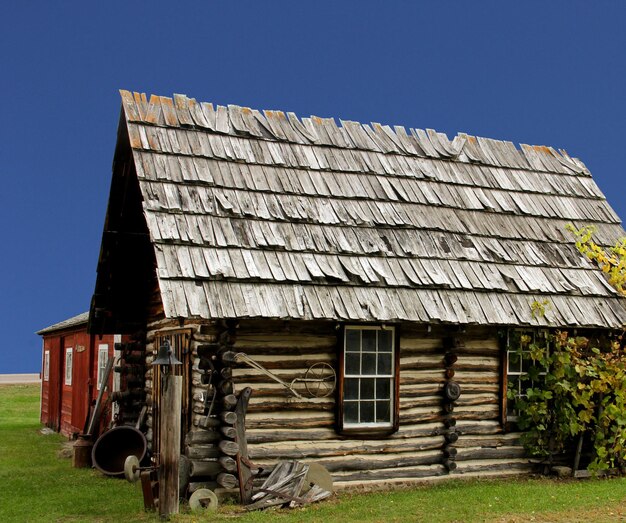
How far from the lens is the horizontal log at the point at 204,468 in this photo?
11.2 m

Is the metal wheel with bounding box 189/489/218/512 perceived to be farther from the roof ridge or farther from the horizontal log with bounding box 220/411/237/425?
the roof ridge

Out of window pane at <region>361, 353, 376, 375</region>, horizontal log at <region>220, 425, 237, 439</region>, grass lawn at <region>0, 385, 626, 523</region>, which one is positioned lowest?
grass lawn at <region>0, 385, 626, 523</region>

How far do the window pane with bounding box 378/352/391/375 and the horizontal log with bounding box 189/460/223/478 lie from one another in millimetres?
2961

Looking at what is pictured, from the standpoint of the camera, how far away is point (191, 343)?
12.3 meters

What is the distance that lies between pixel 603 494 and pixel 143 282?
921 cm

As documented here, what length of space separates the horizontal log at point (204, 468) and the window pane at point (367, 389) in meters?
2.56

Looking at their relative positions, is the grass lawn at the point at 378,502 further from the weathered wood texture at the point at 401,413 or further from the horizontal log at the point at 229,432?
the horizontal log at the point at 229,432

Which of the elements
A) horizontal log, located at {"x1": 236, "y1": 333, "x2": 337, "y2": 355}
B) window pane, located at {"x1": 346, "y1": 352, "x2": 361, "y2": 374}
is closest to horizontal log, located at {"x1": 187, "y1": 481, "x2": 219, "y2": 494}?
horizontal log, located at {"x1": 236, "y1": 333, "x2": 337, "y2": 355}

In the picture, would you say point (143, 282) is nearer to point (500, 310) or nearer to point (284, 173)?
point (284, 173)

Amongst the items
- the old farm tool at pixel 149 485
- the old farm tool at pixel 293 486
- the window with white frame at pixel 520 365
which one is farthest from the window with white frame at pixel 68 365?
the window with white frame at pixel 520 365

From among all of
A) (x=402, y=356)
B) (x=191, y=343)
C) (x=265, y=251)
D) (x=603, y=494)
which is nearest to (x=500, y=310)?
(x=402, y=356)

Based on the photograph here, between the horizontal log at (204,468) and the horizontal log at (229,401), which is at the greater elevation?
the horizontal log at (229,401)

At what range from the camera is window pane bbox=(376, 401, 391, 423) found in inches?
500

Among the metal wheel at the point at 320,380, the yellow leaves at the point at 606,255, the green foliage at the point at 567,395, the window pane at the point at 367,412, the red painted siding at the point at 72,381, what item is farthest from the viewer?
the red painted siding at the point at 72,381
